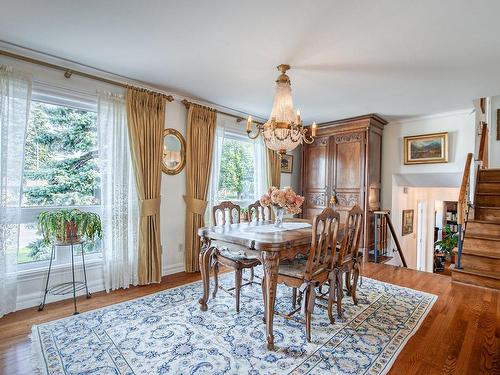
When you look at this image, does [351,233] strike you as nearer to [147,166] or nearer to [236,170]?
[147,166]

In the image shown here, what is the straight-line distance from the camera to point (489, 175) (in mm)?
4453

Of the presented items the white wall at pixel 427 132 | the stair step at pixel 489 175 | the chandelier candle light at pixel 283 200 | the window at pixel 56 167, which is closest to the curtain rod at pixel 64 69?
the window at pixel 56 167

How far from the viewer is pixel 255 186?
494cm

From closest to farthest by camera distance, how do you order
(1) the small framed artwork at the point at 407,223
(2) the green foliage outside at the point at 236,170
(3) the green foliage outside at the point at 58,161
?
(3) the green foliage outside at the point at 58,161
(2) the green foliage outside at the point at 236,170
(1) the small framed artwork at the point at 407,223

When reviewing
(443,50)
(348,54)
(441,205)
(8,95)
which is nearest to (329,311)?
(348,54)

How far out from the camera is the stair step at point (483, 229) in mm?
3604

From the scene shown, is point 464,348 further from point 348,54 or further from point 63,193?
point 63,193

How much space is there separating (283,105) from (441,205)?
8.58 m

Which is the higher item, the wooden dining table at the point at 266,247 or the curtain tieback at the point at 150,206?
the curtain tieback at the point at 150,206

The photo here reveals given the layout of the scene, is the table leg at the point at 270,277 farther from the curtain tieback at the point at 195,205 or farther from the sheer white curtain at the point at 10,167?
the sheer white curtain at the point at 10,167

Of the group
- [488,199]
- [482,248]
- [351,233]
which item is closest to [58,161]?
[351,233]

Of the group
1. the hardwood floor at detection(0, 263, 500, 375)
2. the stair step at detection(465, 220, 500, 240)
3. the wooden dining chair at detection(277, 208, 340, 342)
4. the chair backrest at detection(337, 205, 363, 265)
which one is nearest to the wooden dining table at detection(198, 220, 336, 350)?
the wooden dining chair at detection(277, 208, 340, 342)

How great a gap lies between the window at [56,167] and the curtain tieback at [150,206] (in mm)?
489

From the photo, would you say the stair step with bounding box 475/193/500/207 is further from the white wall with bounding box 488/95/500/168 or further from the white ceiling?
the white ceiling
